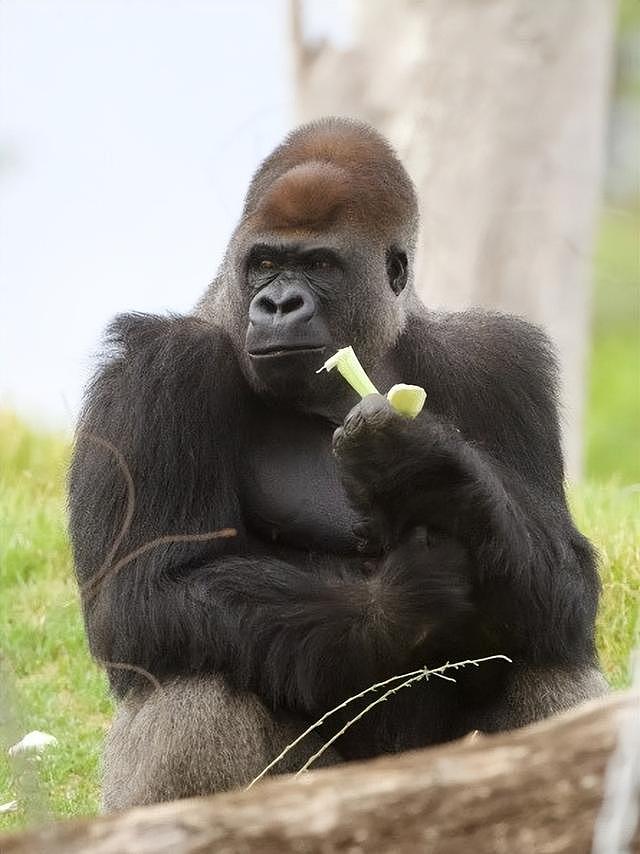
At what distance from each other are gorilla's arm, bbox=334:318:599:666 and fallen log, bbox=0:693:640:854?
127 cm

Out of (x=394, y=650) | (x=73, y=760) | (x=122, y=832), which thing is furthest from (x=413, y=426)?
(x=73, y=760)

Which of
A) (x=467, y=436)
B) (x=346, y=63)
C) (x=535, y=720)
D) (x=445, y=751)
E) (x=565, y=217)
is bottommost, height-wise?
(x=535, y=720)

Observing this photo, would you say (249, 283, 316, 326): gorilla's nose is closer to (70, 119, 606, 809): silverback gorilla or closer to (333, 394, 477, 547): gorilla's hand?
(70, 119, 606, 809): silverback gorilla

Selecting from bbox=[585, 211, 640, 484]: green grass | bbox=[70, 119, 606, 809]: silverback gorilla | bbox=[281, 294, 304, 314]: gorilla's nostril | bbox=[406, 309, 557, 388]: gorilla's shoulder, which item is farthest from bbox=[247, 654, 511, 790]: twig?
bbox=[585, 211, 640, 484]: green grass

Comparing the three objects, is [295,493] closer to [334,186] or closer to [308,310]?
[308,310]

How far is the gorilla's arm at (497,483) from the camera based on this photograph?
359 cm

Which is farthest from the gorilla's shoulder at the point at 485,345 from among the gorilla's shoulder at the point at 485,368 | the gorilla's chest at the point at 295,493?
the gorilla's chest at the point at 295,493

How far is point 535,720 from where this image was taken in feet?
12.8

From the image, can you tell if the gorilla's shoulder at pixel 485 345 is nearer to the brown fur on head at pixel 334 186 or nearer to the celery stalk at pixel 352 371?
the brown fur on head at pixel 334 186

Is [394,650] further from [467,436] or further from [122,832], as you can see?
[122,832]

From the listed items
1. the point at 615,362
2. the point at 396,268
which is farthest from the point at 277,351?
the point at 615,362

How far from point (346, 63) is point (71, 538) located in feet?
22.6

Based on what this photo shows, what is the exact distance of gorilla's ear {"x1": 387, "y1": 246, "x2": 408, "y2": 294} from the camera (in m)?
4.17

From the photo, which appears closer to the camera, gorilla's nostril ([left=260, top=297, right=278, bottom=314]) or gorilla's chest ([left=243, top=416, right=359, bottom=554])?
gorilla's nostril ([left=260, top=297, right=278, bottom=314])
